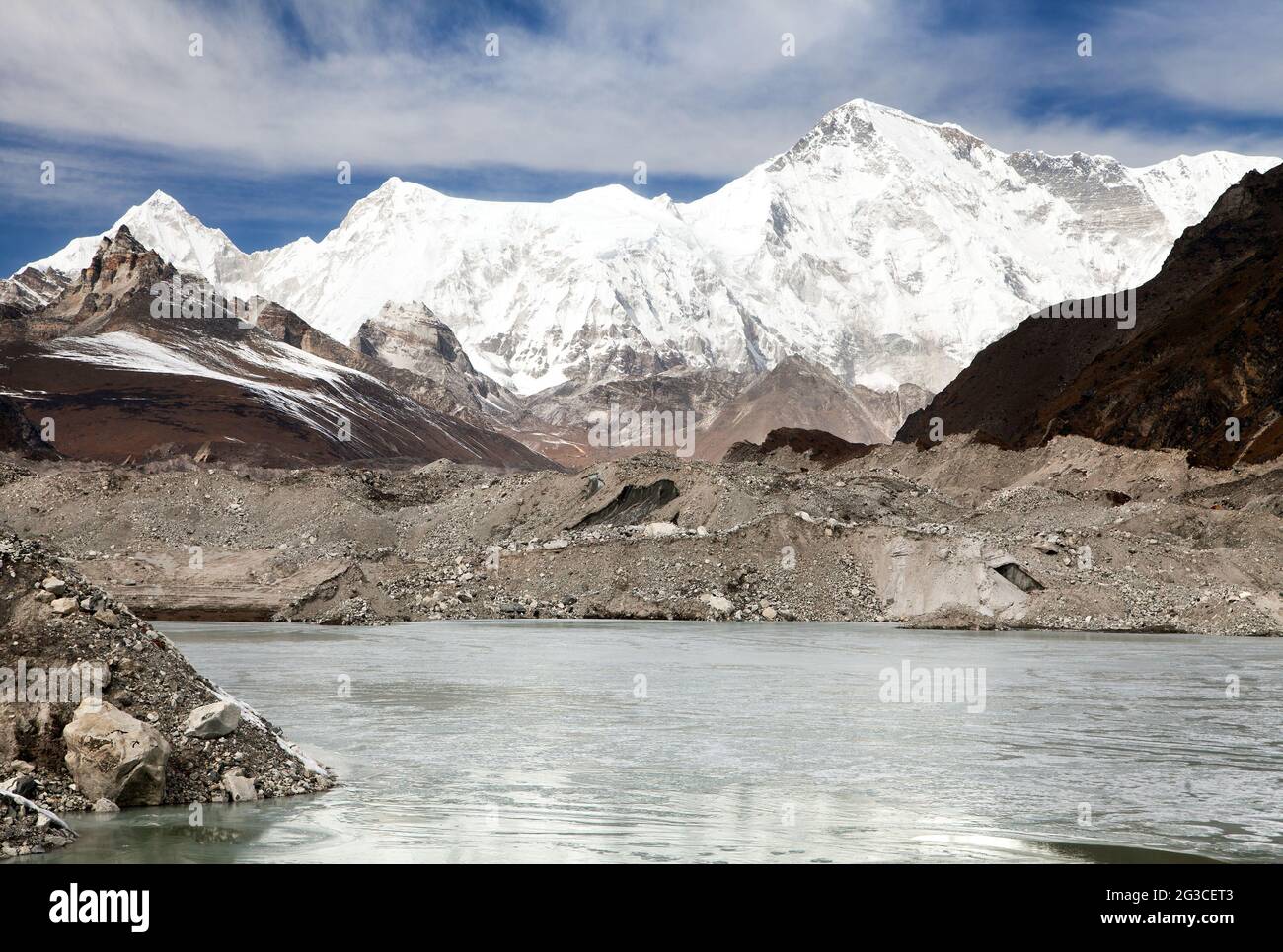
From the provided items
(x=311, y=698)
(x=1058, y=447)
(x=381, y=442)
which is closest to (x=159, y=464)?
(x=381, y=442)

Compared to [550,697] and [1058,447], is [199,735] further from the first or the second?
[1058,447]

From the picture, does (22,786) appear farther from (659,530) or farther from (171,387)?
(171,387)

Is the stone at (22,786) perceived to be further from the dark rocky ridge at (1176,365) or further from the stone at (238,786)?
the dark rocky ridge at (1176,365)

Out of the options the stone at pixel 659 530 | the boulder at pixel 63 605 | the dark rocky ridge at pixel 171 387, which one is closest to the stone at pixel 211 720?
the boulder at pixel 63 605

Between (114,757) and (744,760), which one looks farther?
(744,760)

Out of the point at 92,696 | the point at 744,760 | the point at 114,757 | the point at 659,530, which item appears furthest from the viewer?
the point at 659,530

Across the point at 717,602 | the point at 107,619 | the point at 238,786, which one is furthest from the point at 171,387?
the point at 238,786
